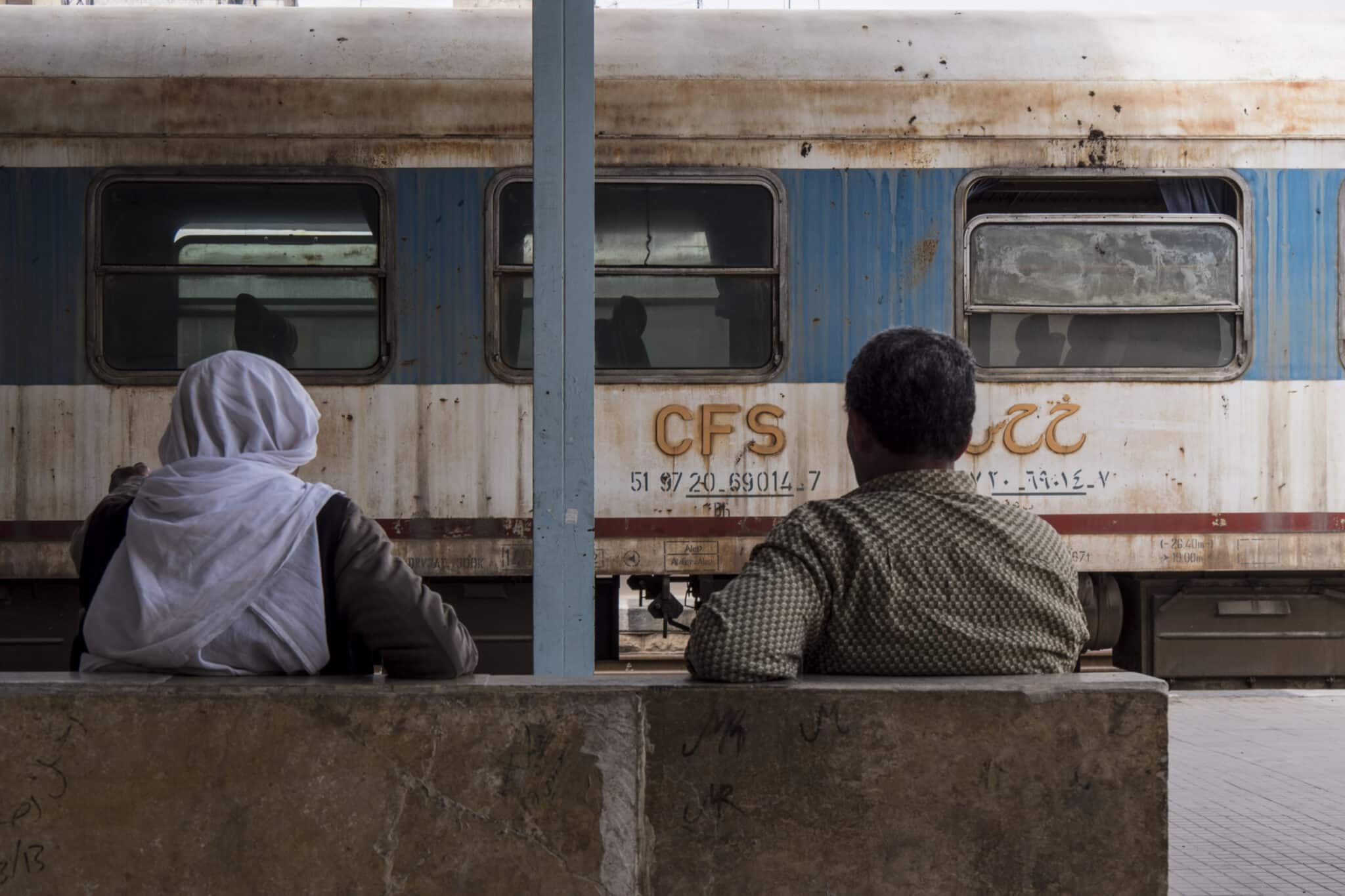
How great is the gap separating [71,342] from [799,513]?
16.0 ft

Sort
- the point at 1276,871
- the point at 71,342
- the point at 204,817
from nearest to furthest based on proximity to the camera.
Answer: the point at 204,817 → the point at 1276,871 → the point at 71,342

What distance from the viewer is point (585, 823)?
2354mm

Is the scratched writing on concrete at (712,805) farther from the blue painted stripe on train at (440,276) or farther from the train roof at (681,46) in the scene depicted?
the train roof at (681,46)

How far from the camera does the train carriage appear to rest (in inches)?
249

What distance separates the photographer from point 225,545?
7.75ft

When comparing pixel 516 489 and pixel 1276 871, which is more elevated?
pixel 516 489

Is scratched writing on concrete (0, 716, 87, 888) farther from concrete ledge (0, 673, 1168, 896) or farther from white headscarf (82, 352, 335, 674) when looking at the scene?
white headscarf (82, 352, 335, 674)

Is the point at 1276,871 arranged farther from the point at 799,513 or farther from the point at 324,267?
the point at 324,267

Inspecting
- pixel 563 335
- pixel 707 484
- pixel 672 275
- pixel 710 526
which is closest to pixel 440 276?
pixel 672 275

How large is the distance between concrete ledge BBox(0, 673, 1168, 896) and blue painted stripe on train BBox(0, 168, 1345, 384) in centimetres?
411

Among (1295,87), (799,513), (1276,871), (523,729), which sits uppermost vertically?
(1295,87)

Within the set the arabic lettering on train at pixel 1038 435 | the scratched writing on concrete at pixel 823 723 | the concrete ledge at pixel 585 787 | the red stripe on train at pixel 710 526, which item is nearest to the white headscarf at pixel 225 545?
the concrete ledge at pixel 585 787

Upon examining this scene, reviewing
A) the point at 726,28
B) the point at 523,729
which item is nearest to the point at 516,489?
the point at 726,28

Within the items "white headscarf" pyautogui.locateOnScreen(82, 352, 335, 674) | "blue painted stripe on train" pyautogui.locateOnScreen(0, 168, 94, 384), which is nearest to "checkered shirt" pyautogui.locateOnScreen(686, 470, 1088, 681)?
"white headscarf" pyautogui.locateOnScreen(82, 352, 335, 674)
